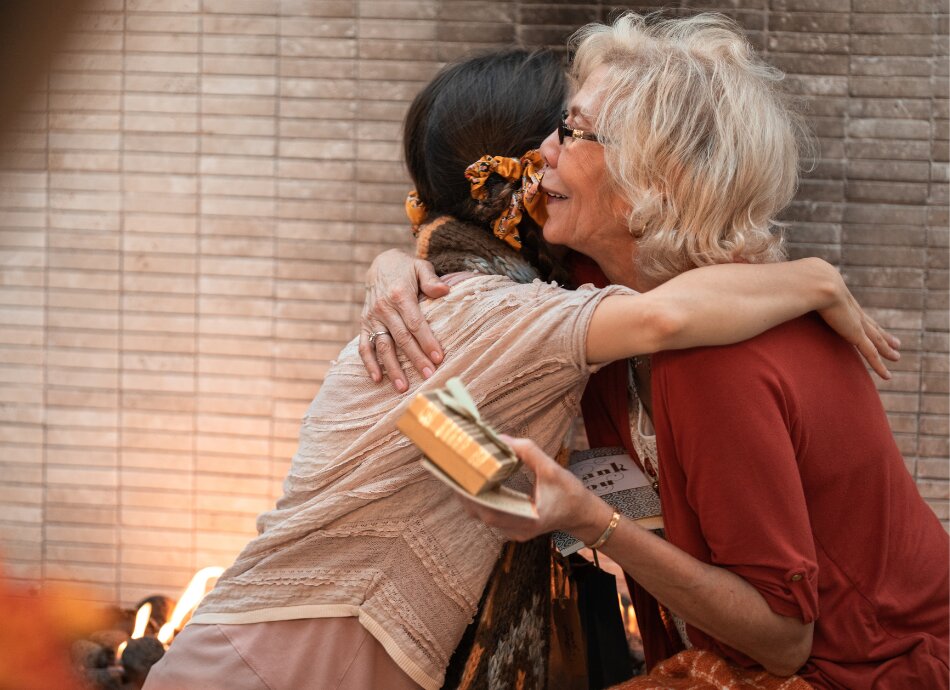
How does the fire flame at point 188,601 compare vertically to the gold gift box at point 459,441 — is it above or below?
below

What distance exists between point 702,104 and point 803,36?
52.1 inches

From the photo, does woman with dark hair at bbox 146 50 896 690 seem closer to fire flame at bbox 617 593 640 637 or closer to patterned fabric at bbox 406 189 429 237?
patterned fabric at bbox 406 189 429 237

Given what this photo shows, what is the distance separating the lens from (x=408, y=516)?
165 cm

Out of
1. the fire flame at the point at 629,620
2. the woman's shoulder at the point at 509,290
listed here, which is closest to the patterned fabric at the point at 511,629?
the woman's shoulder at the point at 509,290

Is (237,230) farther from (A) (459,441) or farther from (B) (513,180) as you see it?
(A) (459,441)

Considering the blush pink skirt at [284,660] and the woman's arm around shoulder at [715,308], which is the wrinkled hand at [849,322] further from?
the blush pink skirt at [284,660]

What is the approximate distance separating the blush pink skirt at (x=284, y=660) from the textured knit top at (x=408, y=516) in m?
0.03

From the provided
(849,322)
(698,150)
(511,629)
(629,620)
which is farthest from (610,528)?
(629,620)

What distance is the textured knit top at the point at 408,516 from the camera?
1.58m

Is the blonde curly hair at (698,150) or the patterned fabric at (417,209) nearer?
the blonde curly hair at (698,150)

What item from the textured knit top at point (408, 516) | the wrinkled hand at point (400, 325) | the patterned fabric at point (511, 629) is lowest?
the patterned fabric at point (511, 629)

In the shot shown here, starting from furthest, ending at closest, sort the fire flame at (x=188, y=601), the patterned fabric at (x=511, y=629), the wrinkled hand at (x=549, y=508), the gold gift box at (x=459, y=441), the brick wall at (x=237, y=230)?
1. the fire flame at (x=188, y=601)
2. the brick wall at (x=237, y=230)
3. the patterned fabric at (x=511, y=629)
4. the wrinkled hand at (x=549, y=508)
5. the gold gift box at (x=459, y=441)

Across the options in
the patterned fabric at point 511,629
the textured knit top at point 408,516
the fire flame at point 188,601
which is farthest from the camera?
the fire flame at point 188,601

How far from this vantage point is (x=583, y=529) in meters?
1.43
